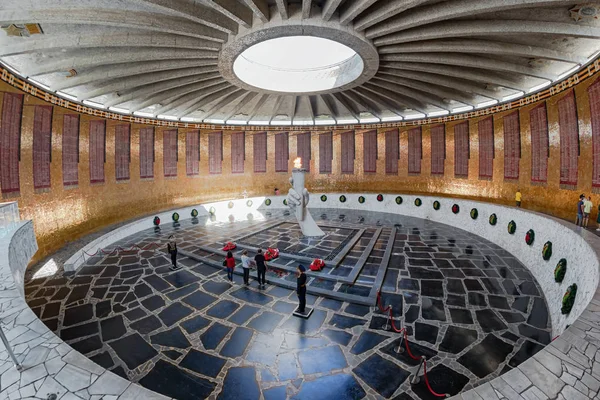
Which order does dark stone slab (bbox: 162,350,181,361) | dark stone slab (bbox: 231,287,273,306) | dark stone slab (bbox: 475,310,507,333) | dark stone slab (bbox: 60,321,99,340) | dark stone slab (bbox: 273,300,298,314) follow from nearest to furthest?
dark stone slab (bbox: 162,350,181,361) < dark stone slab (bbox: 60,321,99,340) < dark stone slab (bbox: 475,310,507,333) < dark stone slab (bbox: 273,300,298,314) < dark stone slab (bbox: 231,287,273,306)

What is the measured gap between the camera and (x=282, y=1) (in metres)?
6.97

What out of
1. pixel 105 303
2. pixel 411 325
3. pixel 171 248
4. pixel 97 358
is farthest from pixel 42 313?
Result: pixel 411 325

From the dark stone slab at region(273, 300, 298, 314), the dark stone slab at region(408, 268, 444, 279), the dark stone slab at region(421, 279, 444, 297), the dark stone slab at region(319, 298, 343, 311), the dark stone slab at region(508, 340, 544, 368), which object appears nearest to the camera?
the dark stone slab at region(508, 340, 544, 368)

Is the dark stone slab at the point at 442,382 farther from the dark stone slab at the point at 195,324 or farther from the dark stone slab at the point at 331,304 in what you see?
the dark stone slab at the point at 195,324

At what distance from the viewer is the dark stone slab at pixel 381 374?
13.7ft

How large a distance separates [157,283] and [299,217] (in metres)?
6.72

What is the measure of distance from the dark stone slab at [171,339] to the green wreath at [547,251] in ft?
32.4

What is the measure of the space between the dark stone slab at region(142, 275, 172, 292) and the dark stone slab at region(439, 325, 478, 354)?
7.15 m

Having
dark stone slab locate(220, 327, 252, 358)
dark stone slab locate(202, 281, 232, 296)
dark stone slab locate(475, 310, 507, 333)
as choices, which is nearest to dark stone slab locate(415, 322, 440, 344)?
dark stone slab locate(475, 310, 507, 333)

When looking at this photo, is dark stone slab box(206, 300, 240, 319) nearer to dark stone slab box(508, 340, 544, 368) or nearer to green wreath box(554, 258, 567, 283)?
dark stone slab box(508, 340, 544, 368)

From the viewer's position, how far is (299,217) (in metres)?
12.9

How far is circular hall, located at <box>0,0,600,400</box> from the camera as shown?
4395 millimetres

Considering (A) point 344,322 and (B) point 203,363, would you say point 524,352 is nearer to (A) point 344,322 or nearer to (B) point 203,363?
(A) point 344,322

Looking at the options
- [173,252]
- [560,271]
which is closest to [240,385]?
[173,252]
